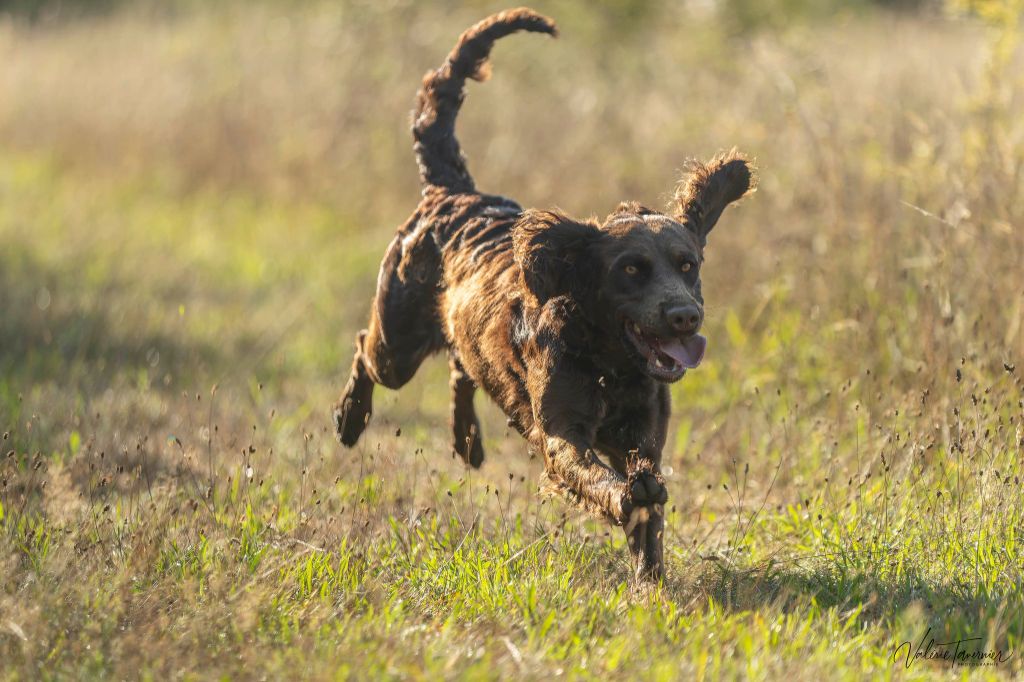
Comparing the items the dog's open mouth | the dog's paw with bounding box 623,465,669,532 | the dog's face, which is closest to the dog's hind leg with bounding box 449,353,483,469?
the dog's face

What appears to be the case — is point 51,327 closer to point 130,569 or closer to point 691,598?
point 130,569

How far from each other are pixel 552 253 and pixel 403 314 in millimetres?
1283

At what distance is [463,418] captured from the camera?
5.93 m

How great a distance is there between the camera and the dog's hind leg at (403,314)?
17.9 ft

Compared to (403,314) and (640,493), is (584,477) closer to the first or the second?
(640,493)

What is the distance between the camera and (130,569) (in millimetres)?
3770

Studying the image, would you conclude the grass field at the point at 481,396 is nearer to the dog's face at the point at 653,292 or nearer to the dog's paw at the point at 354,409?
the dog's paw at the point at 354,409

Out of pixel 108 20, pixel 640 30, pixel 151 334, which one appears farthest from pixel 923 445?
pixel 108 20

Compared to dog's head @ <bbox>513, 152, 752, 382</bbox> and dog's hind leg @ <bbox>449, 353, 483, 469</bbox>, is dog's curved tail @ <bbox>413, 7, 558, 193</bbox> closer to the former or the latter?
dog's hind leg @ <bbox>449, 353, 483, 469</bbox>

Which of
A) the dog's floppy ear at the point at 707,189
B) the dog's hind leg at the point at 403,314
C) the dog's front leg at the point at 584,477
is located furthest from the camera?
the dog's hind leg at the point at 403,314

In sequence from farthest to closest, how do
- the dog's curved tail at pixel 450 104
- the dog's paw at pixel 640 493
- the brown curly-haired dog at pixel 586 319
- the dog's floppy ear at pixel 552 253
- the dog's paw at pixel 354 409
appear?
the dog's paw at pixel 354 409, the dog's curved tail at pixel 450 104, the dog's floppy ear at pixel 552 253, the brown curly-haired dog at pixel 586 319, the dog's paw at pixel 640 493

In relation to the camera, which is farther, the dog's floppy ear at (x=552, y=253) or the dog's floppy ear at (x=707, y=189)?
the dog's floppy ear at (x=707, y=189)

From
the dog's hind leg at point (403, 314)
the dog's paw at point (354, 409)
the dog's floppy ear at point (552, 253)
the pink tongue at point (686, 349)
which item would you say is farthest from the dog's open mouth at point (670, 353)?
the dog's paw at point (354, 409)

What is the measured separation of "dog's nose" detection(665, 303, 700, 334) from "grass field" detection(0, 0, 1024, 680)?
0.80m
